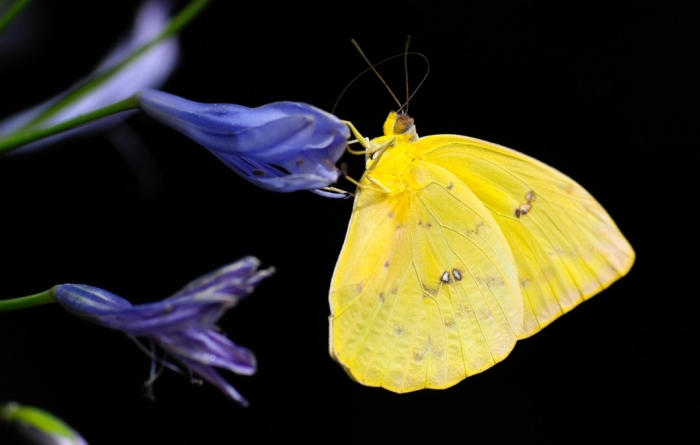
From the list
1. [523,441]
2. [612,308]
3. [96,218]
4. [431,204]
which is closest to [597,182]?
[612,308]

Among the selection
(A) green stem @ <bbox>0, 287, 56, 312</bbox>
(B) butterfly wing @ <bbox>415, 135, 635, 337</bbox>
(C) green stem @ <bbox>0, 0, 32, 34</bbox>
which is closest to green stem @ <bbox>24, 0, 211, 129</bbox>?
(C) green stem @ <bbox>0, 0, 32, 34</bbox>

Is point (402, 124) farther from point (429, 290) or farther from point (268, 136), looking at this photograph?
point (268, 136)

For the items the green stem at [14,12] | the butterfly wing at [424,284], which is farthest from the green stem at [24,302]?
the butterfly wing at [424,284]

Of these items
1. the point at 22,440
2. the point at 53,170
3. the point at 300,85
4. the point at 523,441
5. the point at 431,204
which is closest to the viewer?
the point at 22,440

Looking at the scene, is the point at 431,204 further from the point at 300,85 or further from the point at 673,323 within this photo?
the point at 673,323

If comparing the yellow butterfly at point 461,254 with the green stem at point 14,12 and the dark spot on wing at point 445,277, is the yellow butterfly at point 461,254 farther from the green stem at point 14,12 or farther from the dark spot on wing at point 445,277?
the green stem at point 14,12

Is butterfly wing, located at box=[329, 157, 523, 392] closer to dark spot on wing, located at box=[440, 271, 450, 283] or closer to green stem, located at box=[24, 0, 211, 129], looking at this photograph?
dark spot on wing, located at box=[440, 271, 450, 283]

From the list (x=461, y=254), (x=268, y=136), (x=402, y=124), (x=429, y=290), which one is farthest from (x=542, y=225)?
(x=268, y=136)
